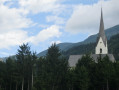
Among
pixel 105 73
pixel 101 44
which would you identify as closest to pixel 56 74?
pixel 105 73

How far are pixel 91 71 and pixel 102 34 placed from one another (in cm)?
5289

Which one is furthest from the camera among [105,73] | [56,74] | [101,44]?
[101,44]

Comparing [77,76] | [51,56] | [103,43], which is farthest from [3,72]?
[103,43]

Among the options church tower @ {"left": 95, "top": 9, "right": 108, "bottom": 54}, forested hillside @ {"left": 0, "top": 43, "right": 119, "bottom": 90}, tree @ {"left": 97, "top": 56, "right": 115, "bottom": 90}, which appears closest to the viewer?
tree @ {"left": 97, "top": 56, "right": 115, "bottom": 90}

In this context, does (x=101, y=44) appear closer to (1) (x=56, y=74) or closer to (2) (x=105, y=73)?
(1) (x=56, y=74)

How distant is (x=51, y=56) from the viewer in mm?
60625

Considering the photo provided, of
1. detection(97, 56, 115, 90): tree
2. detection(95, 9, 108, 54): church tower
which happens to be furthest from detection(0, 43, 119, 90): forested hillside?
detection(95, 9, 108, 54): church tower

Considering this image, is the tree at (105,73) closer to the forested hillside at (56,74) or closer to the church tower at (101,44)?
the forested hillside at (56,74)

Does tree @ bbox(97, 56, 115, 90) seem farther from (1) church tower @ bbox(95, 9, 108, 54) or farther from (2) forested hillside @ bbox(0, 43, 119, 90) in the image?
(1) church tower @ bbox(95, 9, 108, 54)

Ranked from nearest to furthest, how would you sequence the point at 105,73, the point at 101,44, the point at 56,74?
the point at 105,73 < the point at 56,74 < the point at 101,44

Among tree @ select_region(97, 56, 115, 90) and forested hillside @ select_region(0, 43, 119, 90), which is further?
forested hillside @ select_region(0, 43, 119, 90)

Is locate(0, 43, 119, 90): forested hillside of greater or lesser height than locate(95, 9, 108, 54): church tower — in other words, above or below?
below

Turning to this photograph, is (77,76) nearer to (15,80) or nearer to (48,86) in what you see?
(48,86)

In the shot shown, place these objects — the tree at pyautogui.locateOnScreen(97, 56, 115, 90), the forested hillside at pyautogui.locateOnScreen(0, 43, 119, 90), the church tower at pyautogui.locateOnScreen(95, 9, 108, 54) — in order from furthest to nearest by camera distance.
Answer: the church tower at pyautogui.locateOnScreen(95, 9, 108, 54)
the forested hillside at pyautogui.locateOnScreen(0, 43, 119, 90)
the tree at pyautogui.locateOnScreen(97, 56, 115, 90)
